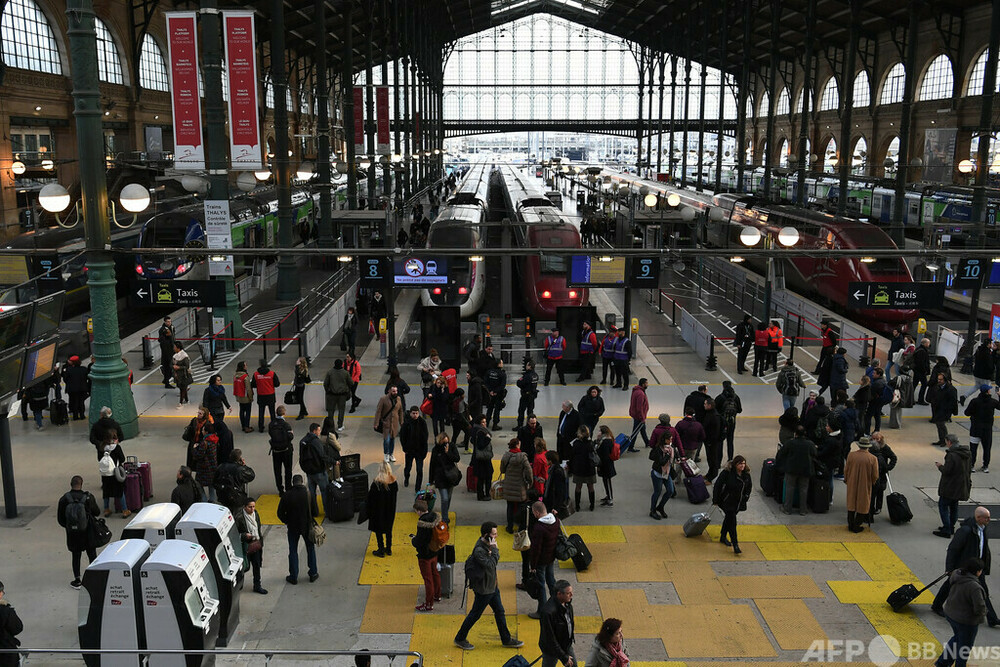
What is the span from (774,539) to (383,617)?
5.41 meters

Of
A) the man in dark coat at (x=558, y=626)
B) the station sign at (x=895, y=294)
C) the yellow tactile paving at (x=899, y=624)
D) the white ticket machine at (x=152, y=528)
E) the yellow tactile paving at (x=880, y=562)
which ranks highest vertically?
the station sign at (x=895, y=294)

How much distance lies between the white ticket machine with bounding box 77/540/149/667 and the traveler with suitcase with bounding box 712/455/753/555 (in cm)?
690

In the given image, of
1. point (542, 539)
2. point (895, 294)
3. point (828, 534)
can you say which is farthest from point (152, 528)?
point (895, 294)

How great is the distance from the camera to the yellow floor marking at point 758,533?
456 inches

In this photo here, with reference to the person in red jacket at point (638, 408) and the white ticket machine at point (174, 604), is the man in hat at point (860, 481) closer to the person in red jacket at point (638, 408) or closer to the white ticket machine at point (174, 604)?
the person in red jacket at point (638, 408)

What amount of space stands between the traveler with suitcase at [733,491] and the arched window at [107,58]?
1435 inches

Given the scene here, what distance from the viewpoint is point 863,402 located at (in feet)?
49.9

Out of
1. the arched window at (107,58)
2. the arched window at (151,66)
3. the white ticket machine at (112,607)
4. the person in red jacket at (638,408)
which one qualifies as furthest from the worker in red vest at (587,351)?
the arched window at (151,66)

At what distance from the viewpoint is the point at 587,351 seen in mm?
19234

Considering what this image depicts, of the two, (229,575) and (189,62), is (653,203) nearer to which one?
(189,62)

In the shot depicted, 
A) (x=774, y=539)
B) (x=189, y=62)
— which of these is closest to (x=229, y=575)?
(x=774, y=539)

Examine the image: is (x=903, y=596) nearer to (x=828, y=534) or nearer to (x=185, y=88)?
(x=828, y=534)

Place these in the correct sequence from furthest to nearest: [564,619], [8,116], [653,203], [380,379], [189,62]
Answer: [653,203] → [8,116] → [380,379] → [189,62] → [564,619]

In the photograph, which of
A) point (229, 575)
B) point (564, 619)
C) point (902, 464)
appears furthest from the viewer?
point (902, 464)
